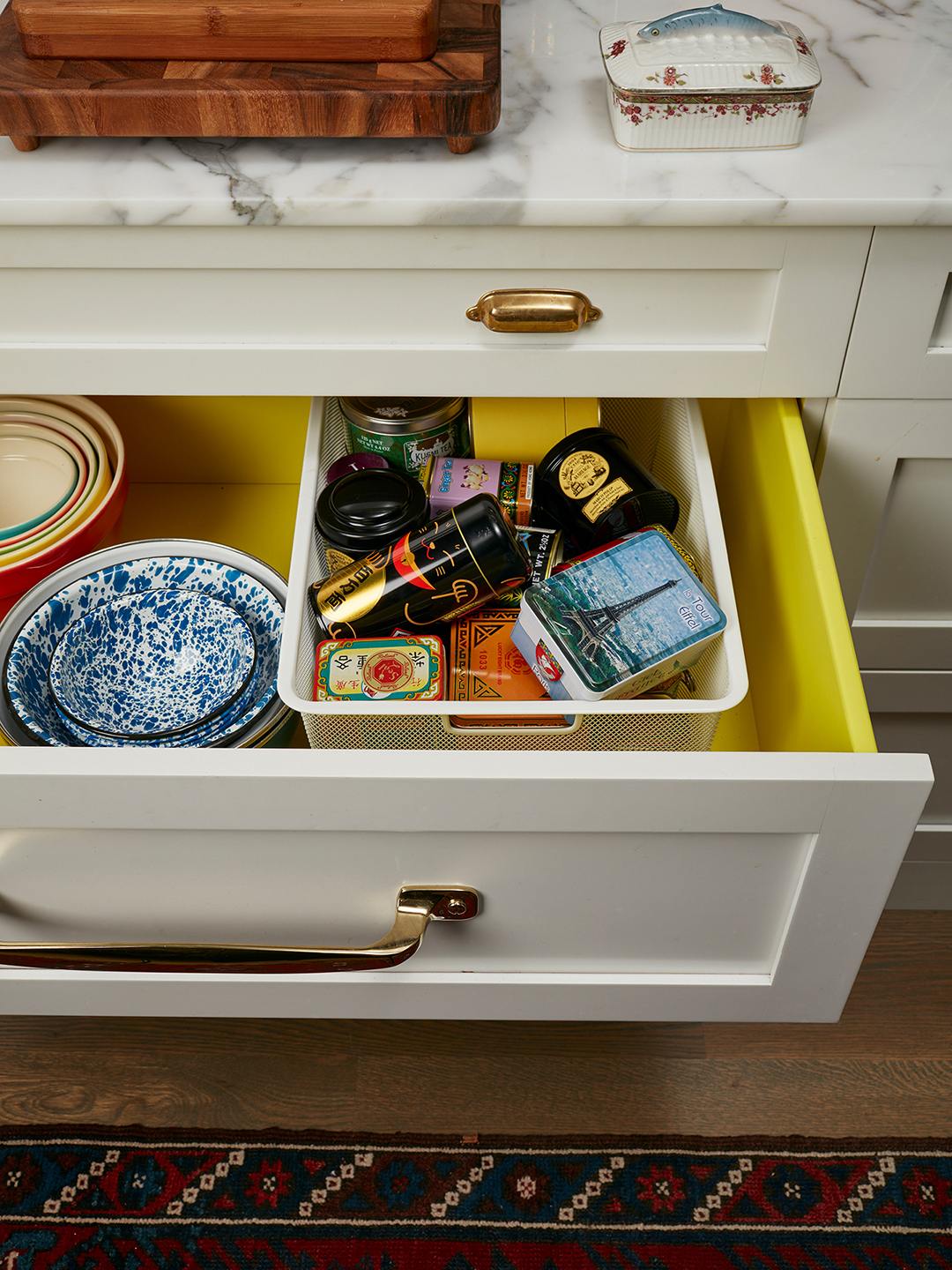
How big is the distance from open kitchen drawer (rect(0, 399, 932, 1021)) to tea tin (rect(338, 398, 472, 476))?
254 millimetres

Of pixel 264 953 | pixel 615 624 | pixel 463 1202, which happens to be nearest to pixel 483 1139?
pixel 463 1202

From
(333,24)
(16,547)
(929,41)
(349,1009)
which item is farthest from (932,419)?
(16,547)

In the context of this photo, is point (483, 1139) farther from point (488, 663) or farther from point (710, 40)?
point (710, 40)

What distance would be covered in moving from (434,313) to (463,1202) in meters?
0.83

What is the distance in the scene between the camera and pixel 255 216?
2.06 ft

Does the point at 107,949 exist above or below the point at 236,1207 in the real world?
above

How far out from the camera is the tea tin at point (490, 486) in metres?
0.77

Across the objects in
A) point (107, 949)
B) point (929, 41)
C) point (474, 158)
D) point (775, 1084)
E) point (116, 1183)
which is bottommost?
point (116, 1183)

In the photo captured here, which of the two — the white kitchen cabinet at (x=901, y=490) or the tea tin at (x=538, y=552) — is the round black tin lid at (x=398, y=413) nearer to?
the tea tin at (x=538, y=552)

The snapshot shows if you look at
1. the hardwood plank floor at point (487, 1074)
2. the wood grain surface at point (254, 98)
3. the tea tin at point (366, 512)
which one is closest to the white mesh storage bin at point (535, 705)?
the tea tin at point (366, 512)

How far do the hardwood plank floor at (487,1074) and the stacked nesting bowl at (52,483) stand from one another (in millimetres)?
522

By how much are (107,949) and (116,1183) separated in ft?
1.70

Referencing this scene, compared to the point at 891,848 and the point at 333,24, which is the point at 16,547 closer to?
the point at 333,24

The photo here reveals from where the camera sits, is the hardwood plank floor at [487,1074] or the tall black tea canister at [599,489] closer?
the tall black tea canister at [599,489]
